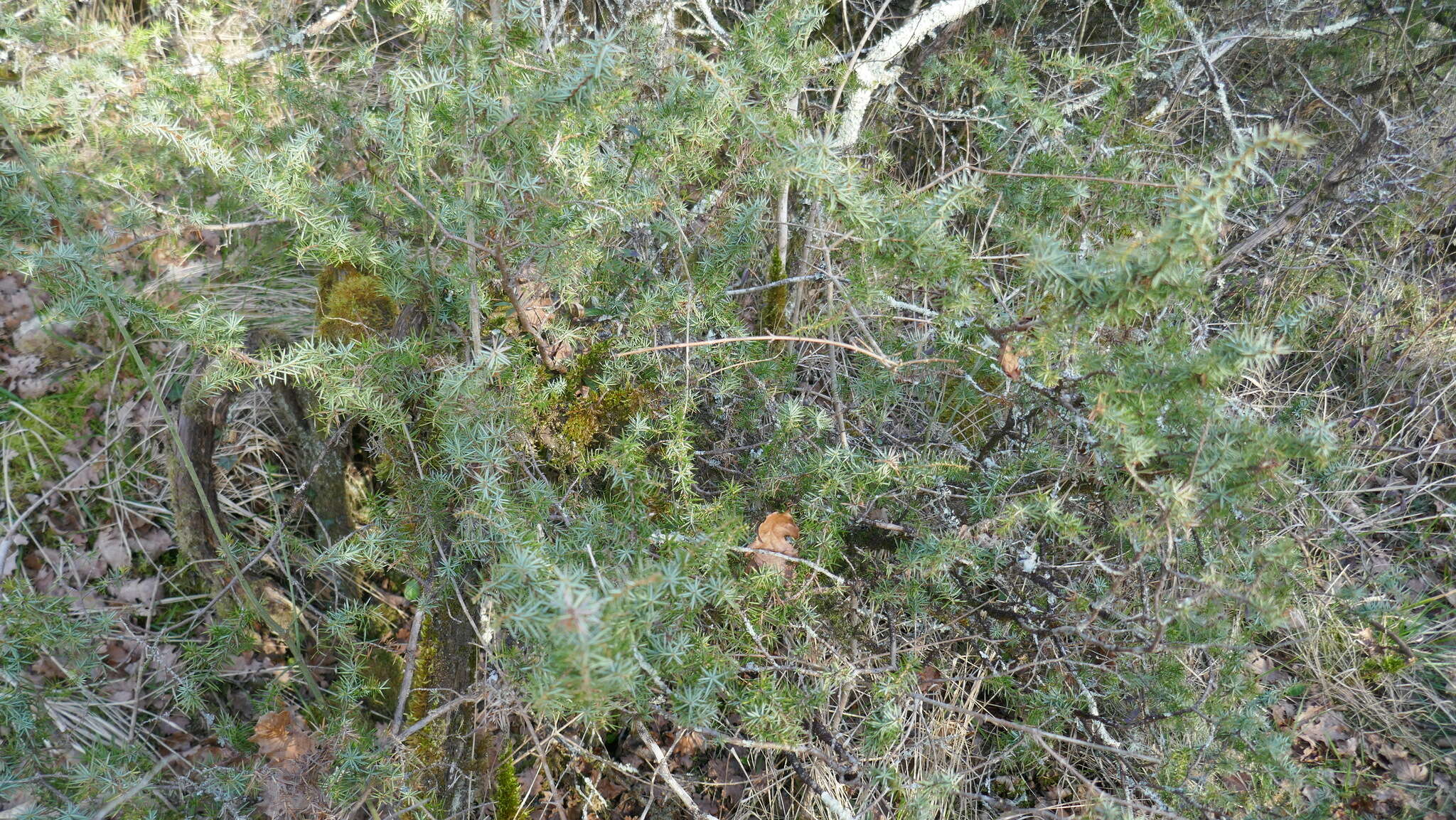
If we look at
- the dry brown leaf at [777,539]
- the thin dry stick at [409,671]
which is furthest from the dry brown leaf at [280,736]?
the dry brown leaf at [777,539]

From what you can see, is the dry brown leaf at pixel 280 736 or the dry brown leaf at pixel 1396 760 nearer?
the dry brown leaf at pixel 280 736

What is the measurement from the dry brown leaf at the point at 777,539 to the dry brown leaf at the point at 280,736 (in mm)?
1299

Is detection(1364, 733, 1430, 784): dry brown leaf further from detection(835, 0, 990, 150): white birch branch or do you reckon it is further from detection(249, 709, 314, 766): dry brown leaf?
detection(249, 709, 314, 766): dry brown leaf

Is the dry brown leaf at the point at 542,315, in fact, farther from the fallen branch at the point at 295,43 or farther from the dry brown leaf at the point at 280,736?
the fallen branch at the point at 295,43

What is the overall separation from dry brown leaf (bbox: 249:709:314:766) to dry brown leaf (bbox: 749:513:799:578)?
1.30 meters

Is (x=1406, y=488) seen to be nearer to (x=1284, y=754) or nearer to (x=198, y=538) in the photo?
(x=1284, y=754)

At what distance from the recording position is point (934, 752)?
7.70ft

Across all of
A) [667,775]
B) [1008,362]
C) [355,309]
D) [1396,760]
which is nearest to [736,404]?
[1008,362]

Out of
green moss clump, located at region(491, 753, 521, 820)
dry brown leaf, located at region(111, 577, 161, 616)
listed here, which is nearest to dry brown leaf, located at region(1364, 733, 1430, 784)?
green moss clump, located at region(491, 753, 521, 820)

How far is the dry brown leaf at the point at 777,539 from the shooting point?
1.96 metres

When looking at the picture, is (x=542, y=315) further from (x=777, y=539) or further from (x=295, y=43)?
(x=295, y=43)

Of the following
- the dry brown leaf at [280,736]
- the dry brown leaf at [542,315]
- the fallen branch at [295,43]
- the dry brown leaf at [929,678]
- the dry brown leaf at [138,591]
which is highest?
the fallen branch at [295,43]

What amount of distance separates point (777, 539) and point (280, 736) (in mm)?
1533

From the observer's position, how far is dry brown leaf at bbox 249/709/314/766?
86.4 inches
